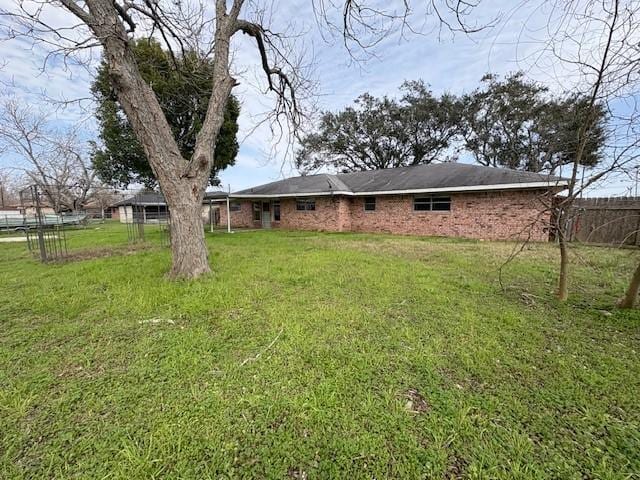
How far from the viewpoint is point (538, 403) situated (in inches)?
75.7

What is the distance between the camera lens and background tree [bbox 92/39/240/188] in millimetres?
9523

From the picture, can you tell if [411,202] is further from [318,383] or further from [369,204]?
[318,383]

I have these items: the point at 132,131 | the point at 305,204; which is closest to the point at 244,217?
the point at 305,204

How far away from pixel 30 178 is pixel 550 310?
4132cm

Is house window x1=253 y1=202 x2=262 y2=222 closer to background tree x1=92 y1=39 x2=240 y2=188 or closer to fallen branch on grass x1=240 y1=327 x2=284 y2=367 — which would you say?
background tree x1=92 y1=39 x2=240 y2=188

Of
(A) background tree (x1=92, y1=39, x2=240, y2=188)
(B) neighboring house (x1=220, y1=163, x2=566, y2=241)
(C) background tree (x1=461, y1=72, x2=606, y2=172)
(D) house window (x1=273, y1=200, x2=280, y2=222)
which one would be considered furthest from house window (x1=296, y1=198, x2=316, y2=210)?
(C) background tree (x1=461, y1=72, x2=606, y2=172)

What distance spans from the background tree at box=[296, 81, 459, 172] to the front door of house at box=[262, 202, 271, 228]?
4233 millimetres

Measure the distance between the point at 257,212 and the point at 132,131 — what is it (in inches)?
321

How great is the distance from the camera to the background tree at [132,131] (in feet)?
31.2

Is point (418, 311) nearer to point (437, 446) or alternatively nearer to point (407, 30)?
point (437, 446)

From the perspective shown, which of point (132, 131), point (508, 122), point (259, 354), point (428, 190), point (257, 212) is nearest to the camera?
point (259, 354)

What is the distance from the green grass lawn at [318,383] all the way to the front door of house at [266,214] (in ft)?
43.1

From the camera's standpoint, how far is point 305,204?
15.5m

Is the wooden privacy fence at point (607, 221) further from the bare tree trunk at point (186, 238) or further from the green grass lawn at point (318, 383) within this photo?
the bare tree trunk at point (186, 238)
